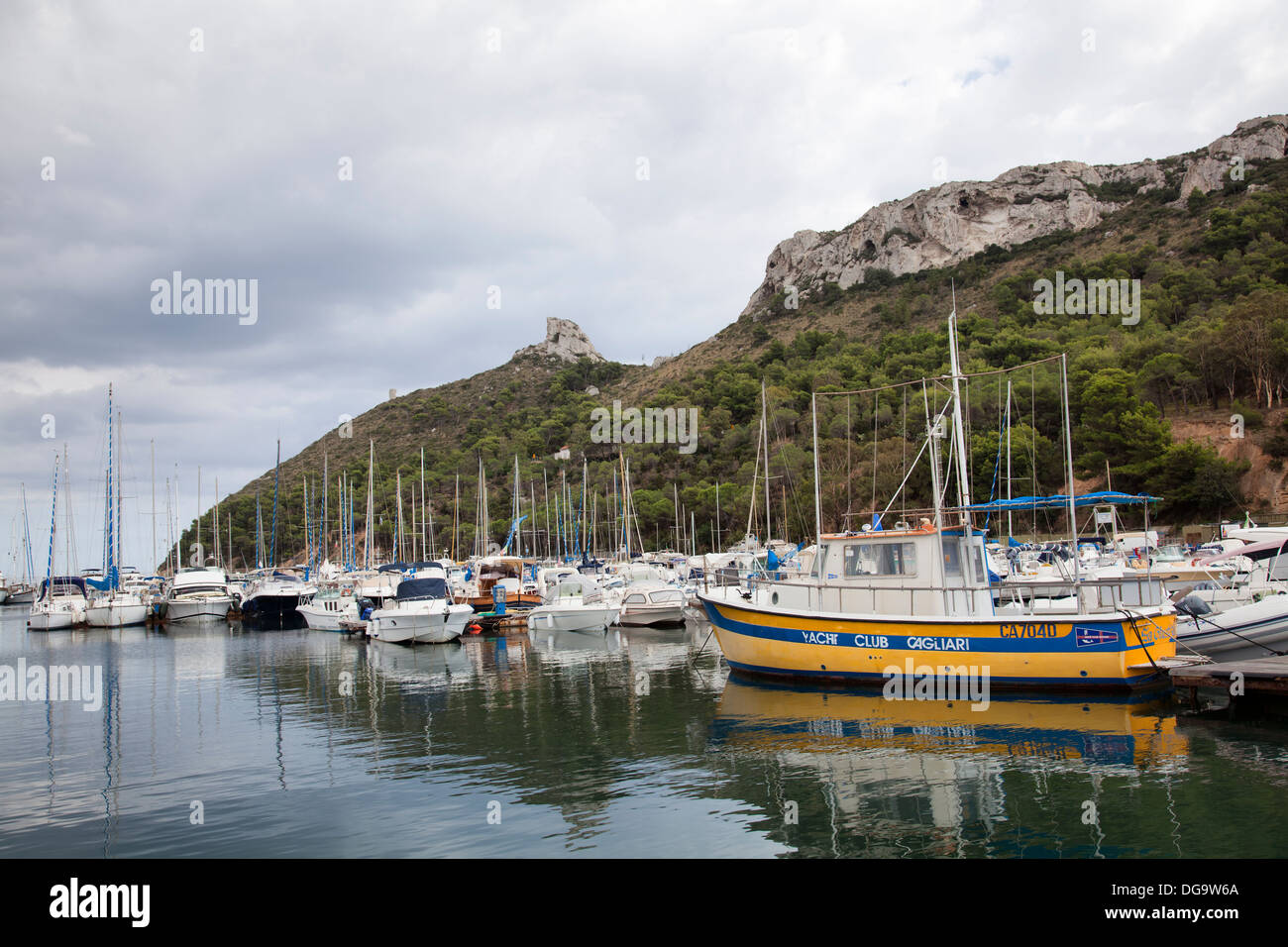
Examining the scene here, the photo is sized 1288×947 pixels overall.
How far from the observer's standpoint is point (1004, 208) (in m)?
125

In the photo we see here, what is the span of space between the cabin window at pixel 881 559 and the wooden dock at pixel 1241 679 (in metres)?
5.42

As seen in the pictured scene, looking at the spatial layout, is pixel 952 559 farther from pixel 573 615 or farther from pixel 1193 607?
pixel 573 615

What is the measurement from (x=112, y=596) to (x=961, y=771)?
5179 cm

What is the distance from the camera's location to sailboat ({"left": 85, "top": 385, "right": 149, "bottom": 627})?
4725cm

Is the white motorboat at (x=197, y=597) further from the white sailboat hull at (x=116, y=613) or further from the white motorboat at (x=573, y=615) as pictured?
the white motorboat at (x=573, y=615)

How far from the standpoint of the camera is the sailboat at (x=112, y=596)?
47.2 meters

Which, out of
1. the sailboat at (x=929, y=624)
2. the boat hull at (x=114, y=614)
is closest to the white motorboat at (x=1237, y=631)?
the sailboat at (x=929, y=624)

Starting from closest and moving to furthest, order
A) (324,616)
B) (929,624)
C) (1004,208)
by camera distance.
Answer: (929,624) → (324,616) → (1004,208)

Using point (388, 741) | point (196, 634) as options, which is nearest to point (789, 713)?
point (388, 741)

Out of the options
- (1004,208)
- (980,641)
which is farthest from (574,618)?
(1004,208)

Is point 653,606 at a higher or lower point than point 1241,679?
lower

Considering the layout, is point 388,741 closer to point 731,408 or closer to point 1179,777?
point 1179,777

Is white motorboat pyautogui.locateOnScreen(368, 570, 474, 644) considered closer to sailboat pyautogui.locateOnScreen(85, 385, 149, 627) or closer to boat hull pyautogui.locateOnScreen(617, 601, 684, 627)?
boat hull pyautogui.locateOnScreen(617, 601, 684, 627)
